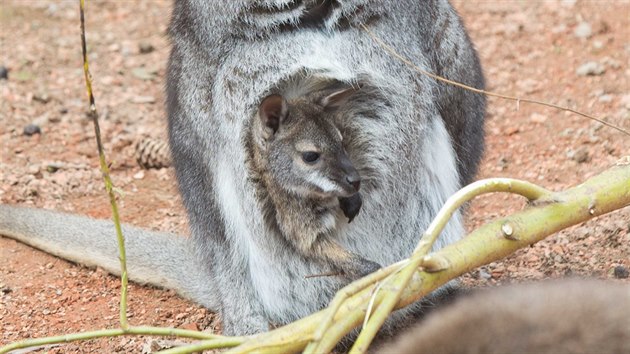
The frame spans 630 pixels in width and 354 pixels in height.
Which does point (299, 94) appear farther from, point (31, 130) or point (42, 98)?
point (42, 98)

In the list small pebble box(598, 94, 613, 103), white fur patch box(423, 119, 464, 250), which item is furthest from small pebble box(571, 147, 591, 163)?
white fur patch box(423, 119, 464, 250)

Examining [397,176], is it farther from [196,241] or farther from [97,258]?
[97,258]

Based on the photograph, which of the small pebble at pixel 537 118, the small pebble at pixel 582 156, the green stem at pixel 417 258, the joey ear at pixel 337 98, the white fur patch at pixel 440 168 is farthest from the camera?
the small pebble at pixel 537 118

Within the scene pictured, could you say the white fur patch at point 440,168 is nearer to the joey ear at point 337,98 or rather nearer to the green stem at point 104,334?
the joey ear at point 337,98

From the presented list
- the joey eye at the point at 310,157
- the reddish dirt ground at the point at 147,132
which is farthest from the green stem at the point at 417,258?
the reddish dirt ground at the point at 147,132

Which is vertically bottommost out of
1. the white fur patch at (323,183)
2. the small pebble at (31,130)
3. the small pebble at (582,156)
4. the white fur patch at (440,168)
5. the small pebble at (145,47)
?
the small pebble at (582,156)

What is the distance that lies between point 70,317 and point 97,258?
17.2 inches

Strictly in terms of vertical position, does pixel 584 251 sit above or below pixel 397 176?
below

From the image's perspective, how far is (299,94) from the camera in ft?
12.7

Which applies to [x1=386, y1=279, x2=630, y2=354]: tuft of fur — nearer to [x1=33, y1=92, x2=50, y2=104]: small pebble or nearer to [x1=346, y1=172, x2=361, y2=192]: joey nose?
[x1=346, y1=172, x2=361, y2=192]: joey nose

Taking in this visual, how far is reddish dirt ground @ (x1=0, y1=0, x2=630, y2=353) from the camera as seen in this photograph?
14.6 feet

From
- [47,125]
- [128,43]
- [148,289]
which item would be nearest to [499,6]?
[128,43]

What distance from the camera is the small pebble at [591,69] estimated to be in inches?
238

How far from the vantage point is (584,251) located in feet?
Result: 14.8
